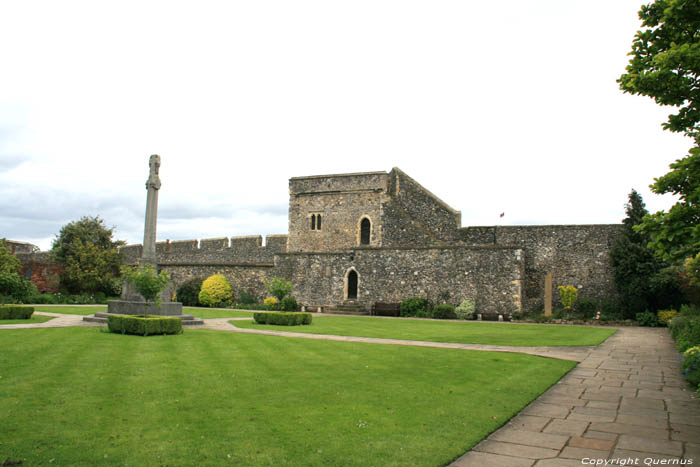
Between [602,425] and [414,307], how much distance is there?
21443 mm

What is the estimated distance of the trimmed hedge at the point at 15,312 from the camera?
16359 millimetres

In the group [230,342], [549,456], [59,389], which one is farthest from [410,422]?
[230,342]

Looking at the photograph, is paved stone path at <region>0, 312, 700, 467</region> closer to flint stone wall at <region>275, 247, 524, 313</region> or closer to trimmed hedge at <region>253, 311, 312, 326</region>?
Answer: trimmed hedge at <region>253, 311, 312, 326</region>

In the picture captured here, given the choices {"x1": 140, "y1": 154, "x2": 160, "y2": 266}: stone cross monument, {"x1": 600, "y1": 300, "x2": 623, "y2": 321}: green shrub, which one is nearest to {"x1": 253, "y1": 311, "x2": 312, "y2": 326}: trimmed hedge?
{"x1": 140, "y1": 154, "x2": 160, "y2": 266}: stone cross monument

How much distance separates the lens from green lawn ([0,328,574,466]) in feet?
15.3

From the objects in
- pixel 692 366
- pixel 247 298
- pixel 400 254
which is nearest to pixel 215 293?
pixel 247 298

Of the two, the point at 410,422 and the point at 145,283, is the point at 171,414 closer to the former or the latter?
the point at 410,422

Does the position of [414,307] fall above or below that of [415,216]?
below

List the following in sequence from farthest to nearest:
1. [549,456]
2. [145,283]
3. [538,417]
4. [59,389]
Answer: [145,283] < [59,389] < [538,417] < [549,456]

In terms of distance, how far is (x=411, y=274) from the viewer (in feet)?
93.9

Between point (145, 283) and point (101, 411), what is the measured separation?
8903 mm

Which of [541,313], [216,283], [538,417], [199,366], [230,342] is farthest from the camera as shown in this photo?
[216,283]

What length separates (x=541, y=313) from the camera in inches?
1047

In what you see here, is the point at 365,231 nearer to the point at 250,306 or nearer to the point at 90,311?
the point at 250,306
